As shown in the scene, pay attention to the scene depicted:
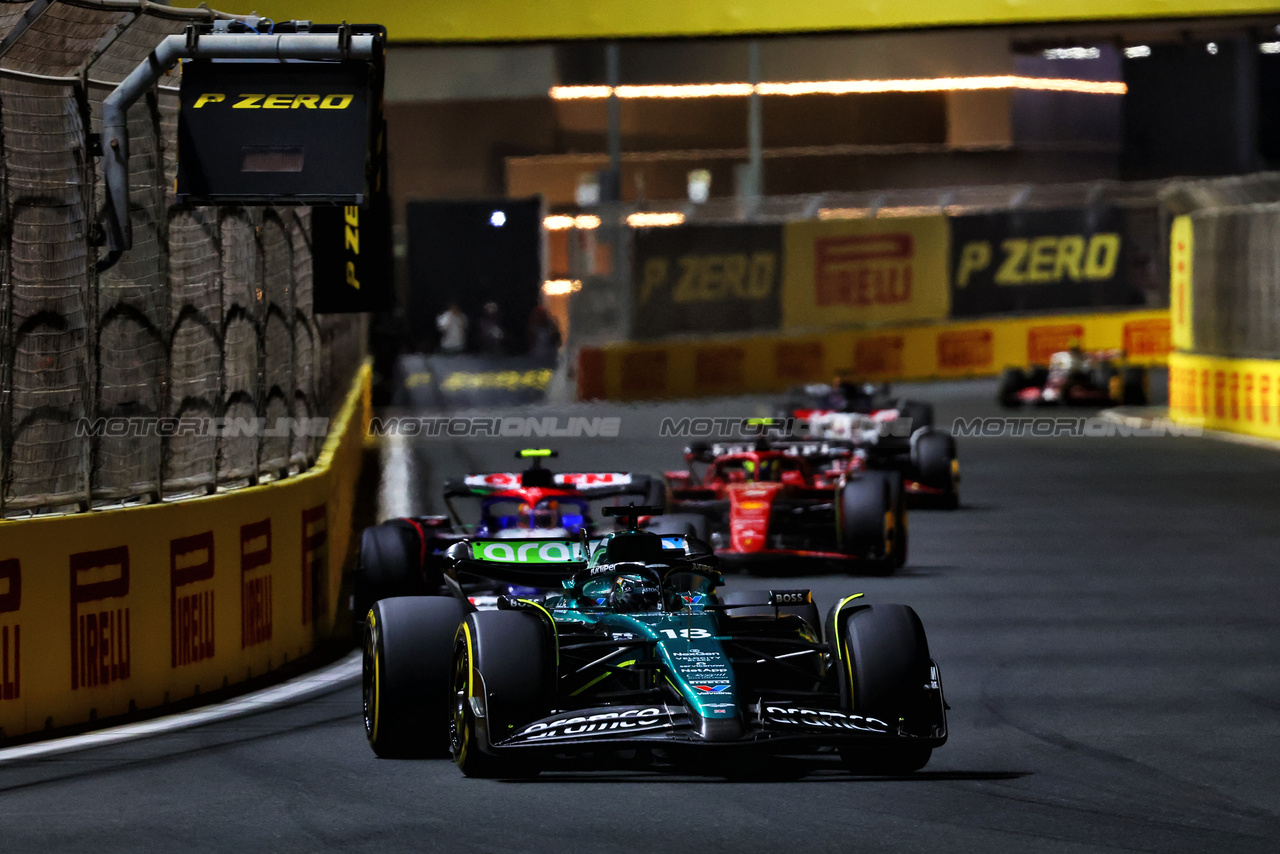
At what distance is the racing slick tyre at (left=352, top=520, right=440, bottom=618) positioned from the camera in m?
12.9

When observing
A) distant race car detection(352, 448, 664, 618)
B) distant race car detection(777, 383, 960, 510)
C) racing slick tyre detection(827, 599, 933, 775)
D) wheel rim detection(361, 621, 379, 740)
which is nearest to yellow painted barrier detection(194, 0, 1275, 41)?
distant race car detection(352, 448, 664, 618)

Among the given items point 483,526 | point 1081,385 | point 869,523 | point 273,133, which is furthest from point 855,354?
point 273,133

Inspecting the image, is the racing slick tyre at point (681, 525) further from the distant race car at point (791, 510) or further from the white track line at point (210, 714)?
the white track line at point (210, 714)

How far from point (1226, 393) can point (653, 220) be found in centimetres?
1372

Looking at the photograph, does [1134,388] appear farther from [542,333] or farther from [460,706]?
[460,706]

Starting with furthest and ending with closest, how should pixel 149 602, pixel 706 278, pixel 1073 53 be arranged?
pixel 1073 53 < pixel 706 278 < pixel 149 602

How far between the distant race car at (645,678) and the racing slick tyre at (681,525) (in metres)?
3.51

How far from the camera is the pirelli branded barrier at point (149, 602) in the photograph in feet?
31.9

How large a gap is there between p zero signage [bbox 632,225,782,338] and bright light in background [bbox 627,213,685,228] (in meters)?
0.20

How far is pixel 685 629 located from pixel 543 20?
8518 millimetres

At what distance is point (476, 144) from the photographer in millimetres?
52500

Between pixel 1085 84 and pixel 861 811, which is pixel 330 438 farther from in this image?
pixel 1085 84

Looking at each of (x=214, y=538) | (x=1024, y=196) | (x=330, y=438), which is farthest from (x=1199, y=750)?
(x=1024, y=196)

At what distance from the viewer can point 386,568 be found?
1293cm
